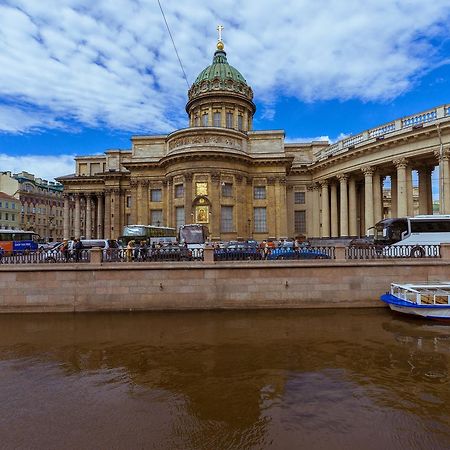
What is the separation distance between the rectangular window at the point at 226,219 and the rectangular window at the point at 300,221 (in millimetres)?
11913

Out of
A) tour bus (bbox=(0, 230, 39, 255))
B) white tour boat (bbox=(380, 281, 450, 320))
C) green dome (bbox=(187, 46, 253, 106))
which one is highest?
green dome (bbox=(187, 46, 253, 106))

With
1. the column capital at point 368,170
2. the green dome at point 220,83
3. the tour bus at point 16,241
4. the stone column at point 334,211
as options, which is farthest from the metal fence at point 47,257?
the green dome at point 220,83

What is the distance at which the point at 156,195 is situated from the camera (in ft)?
146

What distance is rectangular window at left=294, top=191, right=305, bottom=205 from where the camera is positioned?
47750mm

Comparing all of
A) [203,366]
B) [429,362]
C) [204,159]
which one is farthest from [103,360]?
[204,159]

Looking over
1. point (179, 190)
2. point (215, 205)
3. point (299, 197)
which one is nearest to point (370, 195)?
point (299, 197)

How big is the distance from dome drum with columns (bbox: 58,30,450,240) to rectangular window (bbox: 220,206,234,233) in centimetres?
12

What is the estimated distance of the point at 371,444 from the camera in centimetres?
664

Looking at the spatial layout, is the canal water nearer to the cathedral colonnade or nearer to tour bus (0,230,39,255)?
the cathedral colonnade

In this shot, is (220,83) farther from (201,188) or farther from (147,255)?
(147,255)

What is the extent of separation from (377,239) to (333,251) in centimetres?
839

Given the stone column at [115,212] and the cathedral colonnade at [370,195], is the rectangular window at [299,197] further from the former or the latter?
the stone column at [115,212]

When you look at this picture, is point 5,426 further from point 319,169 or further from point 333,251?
point 319,169

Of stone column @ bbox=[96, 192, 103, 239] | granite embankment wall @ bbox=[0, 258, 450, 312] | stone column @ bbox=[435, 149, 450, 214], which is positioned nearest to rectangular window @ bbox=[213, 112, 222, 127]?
stone column @ bbox=[96, 192, 103, 239]
